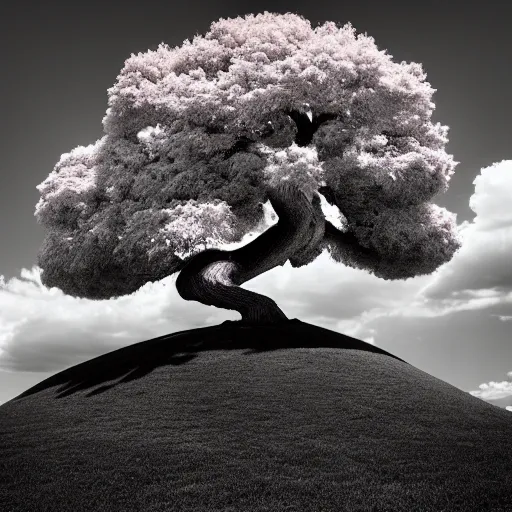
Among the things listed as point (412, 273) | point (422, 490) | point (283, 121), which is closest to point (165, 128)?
point (283, 121)

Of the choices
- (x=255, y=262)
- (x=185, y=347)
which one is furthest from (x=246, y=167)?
(x=185, y=347)

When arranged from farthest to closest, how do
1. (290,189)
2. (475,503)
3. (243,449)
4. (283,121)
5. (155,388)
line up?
(283,121) < (290,189) < (155,388) < (243,449) < (475,503)

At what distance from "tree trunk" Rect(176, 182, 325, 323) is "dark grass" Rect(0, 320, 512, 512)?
1234 mm

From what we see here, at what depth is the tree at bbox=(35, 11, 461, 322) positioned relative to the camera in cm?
1720

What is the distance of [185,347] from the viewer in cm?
1575

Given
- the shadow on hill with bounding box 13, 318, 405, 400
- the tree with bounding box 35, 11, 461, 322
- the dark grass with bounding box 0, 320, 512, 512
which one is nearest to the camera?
the dark grass with bounding box 0, 320, 512, 512

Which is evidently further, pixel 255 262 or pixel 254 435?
pixel 255 262

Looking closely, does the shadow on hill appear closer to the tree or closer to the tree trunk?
the tree trunk

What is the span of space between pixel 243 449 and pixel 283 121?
440 inches

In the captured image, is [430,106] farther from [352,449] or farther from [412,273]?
[352,449]

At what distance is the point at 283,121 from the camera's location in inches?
724

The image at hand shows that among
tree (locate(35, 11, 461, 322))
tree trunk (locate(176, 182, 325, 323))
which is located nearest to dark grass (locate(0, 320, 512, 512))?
tree trunk (locate(176, 182, 325, 323))

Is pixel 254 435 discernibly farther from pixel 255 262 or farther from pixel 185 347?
pixel 255 262

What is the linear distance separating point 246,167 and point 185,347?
18.1ft
